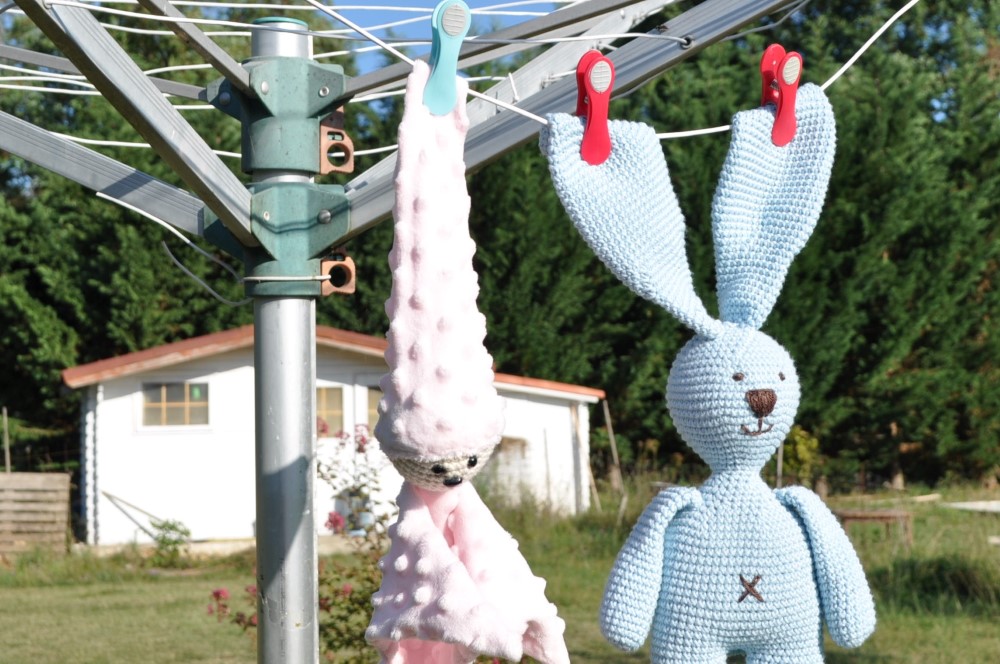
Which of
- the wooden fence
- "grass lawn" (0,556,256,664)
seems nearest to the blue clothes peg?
"grass lawn" (0,556,256,664)

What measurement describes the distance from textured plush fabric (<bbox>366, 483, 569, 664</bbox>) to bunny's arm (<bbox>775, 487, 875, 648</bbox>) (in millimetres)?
643

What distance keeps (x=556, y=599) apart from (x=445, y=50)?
7.20 m

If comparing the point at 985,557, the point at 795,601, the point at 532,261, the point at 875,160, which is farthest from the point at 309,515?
the point at 875,160

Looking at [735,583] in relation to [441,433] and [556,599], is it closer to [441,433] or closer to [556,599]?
[441,433]

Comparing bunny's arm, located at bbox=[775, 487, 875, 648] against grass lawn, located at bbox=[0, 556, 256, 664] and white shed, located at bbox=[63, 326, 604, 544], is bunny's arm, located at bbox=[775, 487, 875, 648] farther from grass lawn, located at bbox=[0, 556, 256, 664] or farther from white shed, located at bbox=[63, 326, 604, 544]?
white shed, located at bbox=[63, 326, 604, 544]

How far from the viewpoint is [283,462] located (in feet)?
9.76

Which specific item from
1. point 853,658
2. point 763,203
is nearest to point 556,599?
point 853,658

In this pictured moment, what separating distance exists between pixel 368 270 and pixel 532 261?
1998mm

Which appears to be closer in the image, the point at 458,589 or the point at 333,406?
the point at 458,589

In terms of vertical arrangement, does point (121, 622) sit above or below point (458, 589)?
below

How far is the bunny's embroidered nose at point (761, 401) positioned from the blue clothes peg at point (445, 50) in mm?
850

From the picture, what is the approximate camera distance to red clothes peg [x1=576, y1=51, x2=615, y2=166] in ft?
8.34

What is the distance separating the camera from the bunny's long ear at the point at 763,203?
9.07ft

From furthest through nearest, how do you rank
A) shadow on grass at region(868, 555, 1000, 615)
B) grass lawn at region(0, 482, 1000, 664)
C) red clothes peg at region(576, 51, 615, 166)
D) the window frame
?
the window frame, shadow on grass at region(868, 555, 1000, 615), grass lawn at region(0, 482, 1000, 664), red clothes peg at region(576, 51, 615, 166)
